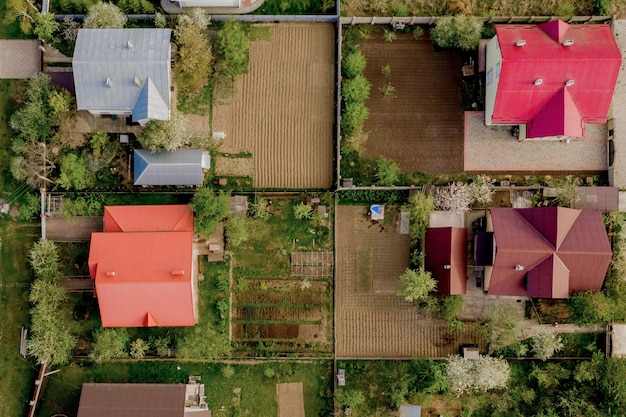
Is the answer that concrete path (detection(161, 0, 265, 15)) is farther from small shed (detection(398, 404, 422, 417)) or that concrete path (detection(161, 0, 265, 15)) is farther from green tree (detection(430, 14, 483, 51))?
small shed (detection(398, 404, 422, 417))

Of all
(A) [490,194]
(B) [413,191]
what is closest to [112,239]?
(B) [413,191]

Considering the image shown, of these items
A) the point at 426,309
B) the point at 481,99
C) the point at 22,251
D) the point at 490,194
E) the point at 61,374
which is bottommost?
the point at 61,374

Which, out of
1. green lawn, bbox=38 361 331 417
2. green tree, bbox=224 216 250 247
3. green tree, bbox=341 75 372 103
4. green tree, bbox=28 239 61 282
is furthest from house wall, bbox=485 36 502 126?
green tree, bbox=28 239 61 282

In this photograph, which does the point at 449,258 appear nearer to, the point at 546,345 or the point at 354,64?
the point at 546,345

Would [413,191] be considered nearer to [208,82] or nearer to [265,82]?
[265,82]

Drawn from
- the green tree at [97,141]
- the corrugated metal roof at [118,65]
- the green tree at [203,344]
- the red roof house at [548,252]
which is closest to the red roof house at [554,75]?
the red roof house at [548,252]

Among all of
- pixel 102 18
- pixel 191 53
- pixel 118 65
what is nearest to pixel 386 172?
pixel 191 53
